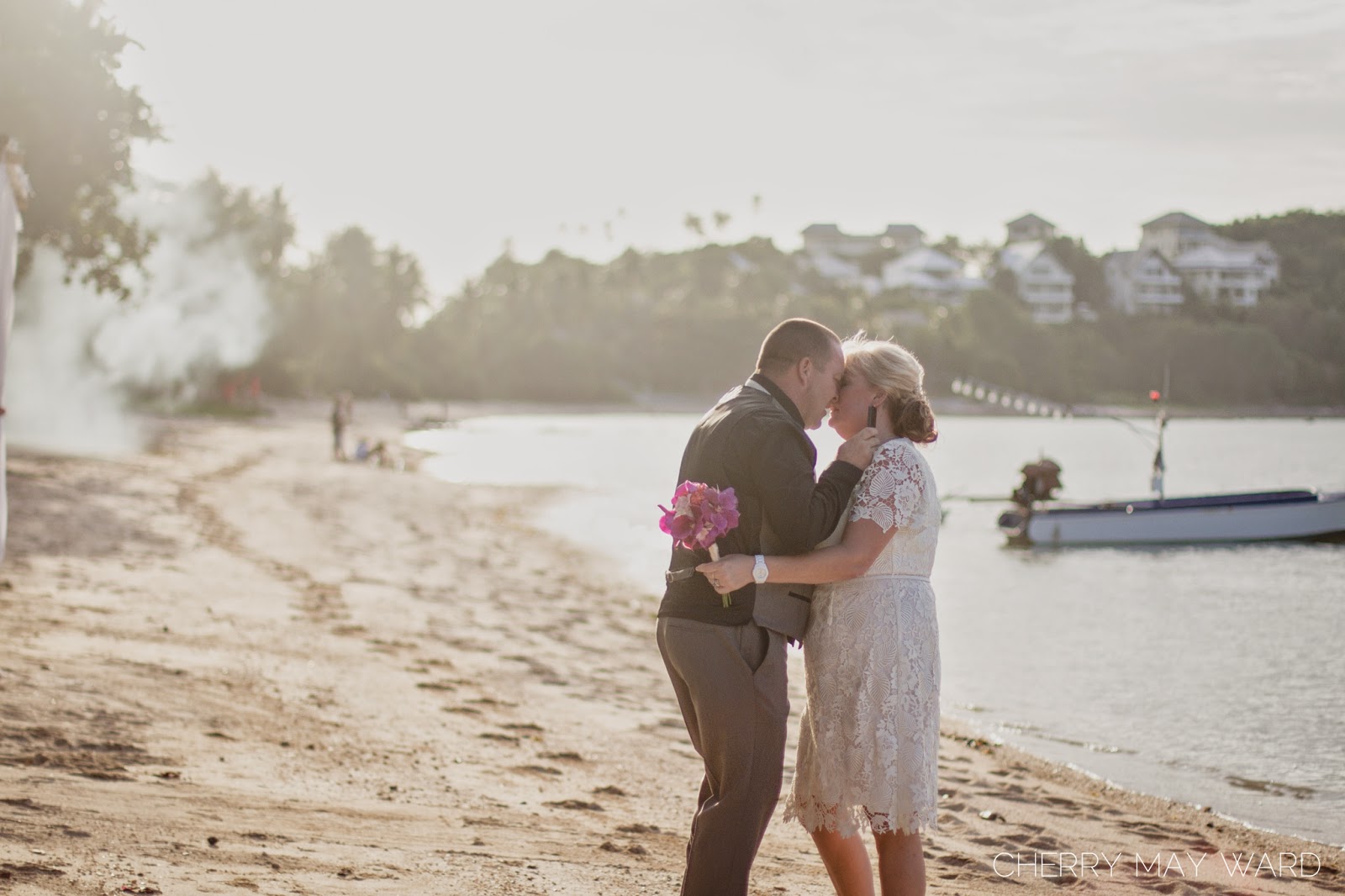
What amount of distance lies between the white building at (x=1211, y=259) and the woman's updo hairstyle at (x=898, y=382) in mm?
128354

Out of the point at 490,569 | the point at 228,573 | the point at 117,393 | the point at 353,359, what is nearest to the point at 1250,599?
the point at 490,569

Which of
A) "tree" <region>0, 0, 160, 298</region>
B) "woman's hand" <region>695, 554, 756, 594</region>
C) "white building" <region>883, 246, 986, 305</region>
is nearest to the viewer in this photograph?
"woman's hand" <region>695, 554, 756, 594</region>

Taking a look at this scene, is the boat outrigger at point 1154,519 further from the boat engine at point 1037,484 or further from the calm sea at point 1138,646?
the calm sea at point 1138,646

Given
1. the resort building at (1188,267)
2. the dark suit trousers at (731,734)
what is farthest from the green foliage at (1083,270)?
the dark suit trousers at (731,734)

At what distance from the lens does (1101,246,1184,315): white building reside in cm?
14025

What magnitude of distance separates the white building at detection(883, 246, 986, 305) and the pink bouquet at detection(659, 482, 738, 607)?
15881cm

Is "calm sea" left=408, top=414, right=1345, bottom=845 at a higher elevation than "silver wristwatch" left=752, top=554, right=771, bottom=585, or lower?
lower

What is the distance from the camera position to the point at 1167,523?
3303 cm

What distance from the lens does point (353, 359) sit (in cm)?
9831

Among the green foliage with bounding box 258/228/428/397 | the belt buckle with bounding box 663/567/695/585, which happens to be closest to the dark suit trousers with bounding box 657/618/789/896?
the belt buckle with bounding box 663/567/695/585

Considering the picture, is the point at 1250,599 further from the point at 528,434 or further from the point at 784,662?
the point at 528,434

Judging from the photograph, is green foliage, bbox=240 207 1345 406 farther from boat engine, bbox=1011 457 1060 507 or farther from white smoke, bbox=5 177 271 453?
boat engine, bbox=1011 457 1060 507

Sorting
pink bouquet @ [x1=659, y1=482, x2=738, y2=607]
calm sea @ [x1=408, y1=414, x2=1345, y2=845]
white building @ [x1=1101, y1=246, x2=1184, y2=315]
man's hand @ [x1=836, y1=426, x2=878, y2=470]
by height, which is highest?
white building @ [x1=1101, y1=246, x2=1184, y2=315]

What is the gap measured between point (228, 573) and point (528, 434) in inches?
2784
